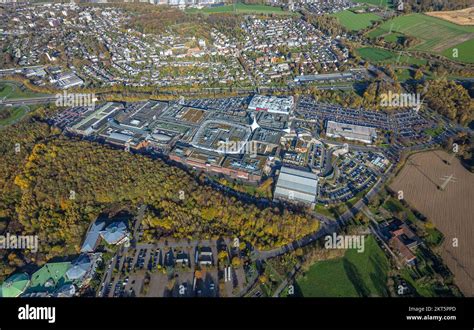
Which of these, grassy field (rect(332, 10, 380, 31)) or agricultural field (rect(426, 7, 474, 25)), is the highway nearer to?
grassy field (rect(332, 10, 380, 31))

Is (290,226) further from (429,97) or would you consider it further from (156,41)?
(156,41)

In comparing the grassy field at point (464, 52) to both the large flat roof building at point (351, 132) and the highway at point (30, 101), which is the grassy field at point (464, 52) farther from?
the highway at point (30, 101)

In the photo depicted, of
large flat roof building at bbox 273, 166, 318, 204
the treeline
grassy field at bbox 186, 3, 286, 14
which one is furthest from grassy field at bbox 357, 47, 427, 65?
the treeline

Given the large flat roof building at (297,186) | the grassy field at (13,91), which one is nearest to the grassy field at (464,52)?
the large flat roof building at (297,186)

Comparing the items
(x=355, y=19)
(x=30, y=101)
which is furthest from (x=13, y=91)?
(x=355, y=19)

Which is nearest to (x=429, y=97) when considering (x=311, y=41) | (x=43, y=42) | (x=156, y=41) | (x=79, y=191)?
(x=311, y=41)

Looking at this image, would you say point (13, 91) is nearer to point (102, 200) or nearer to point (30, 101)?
point (30, 101)
